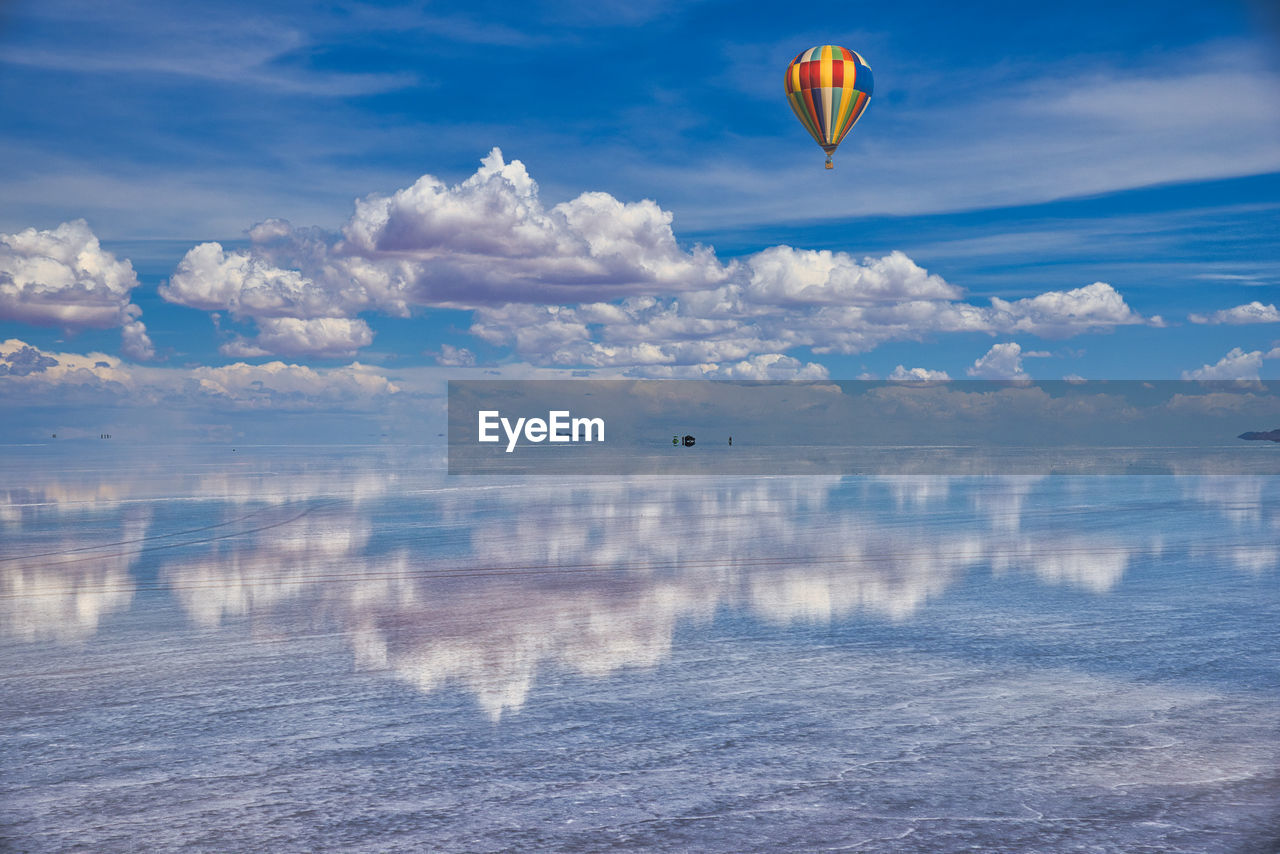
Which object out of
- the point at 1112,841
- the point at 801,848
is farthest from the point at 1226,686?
the point at 801,848

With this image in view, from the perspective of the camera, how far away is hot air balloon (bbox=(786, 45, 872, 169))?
6800cm

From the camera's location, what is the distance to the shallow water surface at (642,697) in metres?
7.59

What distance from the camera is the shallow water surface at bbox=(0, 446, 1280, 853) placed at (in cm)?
759

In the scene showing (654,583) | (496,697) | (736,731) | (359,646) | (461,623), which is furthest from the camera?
(654,583)

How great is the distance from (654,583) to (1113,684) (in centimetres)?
919

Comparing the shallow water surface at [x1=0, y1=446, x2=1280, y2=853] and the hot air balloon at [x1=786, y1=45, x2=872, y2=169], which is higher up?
the hot air balloon at [x1=786, y1=45, x2=872, y2=169]

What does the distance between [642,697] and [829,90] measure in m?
63.4

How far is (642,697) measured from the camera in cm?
1088

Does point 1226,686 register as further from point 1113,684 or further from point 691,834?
point 691,834

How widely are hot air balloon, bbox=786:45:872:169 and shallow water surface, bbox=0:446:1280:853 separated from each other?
49.1 metres

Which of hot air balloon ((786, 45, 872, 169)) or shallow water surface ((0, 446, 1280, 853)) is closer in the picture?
shallow water surface ((0, 446, 1280, 853))

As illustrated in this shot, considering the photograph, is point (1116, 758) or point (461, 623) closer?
point (1116, 758)

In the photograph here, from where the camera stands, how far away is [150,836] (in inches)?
288

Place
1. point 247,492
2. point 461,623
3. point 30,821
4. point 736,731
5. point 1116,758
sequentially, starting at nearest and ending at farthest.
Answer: point 30,821, point 1116,758, point 736,731, point 461,623, point 247,492
